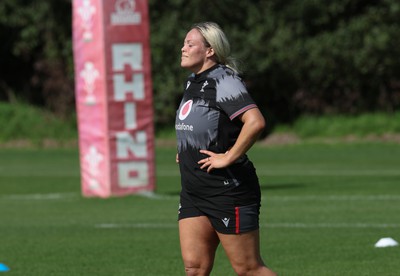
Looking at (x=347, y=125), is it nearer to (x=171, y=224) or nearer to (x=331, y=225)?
(x=171, y=224)

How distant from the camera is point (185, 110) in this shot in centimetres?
720

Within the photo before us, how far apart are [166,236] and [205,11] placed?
24.6 meters

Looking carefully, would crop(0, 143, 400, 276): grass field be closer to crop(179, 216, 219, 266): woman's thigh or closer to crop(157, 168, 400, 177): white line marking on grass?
crop(157, 168, 400, 177): white line marking on grass

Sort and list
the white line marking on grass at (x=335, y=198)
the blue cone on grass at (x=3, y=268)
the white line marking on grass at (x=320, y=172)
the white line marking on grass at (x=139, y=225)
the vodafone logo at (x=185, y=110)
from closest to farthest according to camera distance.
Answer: the vodafone logo at (x=185, y=110)
the blue cone on grass at (x=3, y=268)
the white line marking on grass at (x=139, y=225)
the white line marking on grass at (x=335, y=198)
the white line marking on grass at (x=320, y=172)

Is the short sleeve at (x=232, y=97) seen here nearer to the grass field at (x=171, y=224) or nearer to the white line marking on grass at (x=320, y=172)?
the grass field at (x=171, y=224)

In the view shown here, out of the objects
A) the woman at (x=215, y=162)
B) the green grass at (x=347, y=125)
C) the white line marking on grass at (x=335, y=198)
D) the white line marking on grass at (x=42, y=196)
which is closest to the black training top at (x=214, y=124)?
the woman at (x=215, y=162)

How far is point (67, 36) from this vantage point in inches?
1580

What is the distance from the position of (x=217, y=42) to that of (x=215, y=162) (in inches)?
30.7

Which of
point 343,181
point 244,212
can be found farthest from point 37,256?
point 343,181

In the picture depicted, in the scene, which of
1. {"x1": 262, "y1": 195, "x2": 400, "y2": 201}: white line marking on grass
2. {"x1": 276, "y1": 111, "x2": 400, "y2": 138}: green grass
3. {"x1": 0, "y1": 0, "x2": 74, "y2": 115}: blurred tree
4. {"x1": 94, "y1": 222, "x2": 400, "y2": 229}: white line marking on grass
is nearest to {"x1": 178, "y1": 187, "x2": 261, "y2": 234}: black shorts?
{"x1": 94, "y1": 222, "x2": 400, "y2": 229}: white line marking on grass

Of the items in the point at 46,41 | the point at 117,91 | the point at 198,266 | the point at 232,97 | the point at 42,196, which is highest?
the point at 232,97

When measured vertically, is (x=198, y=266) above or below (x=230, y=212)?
below

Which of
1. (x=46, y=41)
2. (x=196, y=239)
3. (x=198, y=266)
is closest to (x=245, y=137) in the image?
(x=196, y=239)

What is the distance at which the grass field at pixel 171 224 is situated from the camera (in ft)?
35.6
